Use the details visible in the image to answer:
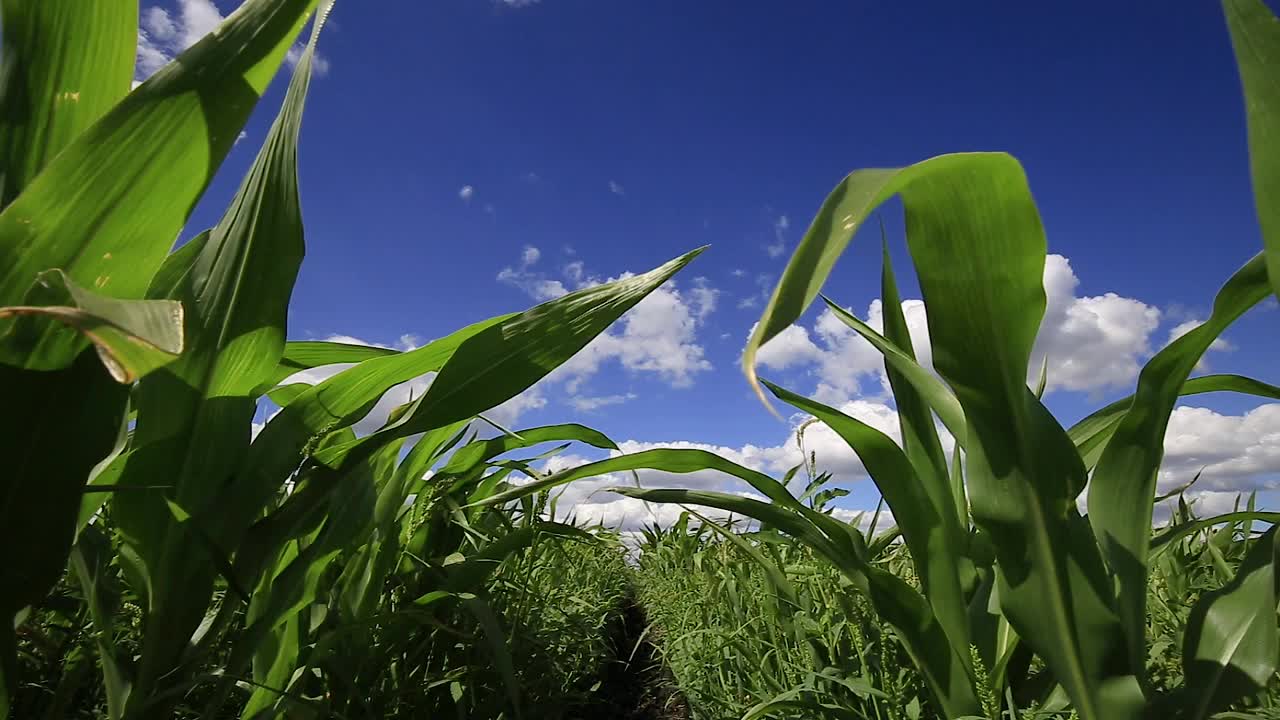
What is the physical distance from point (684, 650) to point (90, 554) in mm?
1202

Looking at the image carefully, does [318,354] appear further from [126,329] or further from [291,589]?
[126,329]

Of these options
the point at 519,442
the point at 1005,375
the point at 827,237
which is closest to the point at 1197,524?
the point at 1005,375

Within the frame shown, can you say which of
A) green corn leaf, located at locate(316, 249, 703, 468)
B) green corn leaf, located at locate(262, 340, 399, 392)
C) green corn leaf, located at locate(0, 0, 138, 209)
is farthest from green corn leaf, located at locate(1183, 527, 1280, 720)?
green corn leaf, located at locate(0, 0, 138, 209)

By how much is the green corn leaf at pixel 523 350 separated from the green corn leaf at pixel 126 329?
0.37 metres

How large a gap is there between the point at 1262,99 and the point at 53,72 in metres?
1.06

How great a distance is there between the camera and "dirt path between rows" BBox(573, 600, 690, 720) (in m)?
1.83

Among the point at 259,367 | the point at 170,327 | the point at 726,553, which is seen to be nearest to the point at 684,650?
the point at 726,553

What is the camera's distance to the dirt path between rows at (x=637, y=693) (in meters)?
1.83

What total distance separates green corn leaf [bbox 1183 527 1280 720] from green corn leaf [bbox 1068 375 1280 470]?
192 millimetres

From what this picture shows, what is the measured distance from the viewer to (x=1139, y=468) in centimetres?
86

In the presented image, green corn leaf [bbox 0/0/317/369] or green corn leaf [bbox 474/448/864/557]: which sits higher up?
green corn leaf [bbox 0/0/317/369]

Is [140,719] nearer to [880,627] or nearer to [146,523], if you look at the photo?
[146,523]

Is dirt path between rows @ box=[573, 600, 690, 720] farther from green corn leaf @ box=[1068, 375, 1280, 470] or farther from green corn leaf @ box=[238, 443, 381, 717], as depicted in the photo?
green corn leaf @ box=[1068, 375, 1280, 470]

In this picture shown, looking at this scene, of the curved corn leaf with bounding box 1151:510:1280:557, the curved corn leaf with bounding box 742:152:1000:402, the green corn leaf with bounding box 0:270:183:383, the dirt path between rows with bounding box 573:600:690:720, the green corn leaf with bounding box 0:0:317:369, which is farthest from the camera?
the dirt path between rows with bounding box 573:600:690:720
